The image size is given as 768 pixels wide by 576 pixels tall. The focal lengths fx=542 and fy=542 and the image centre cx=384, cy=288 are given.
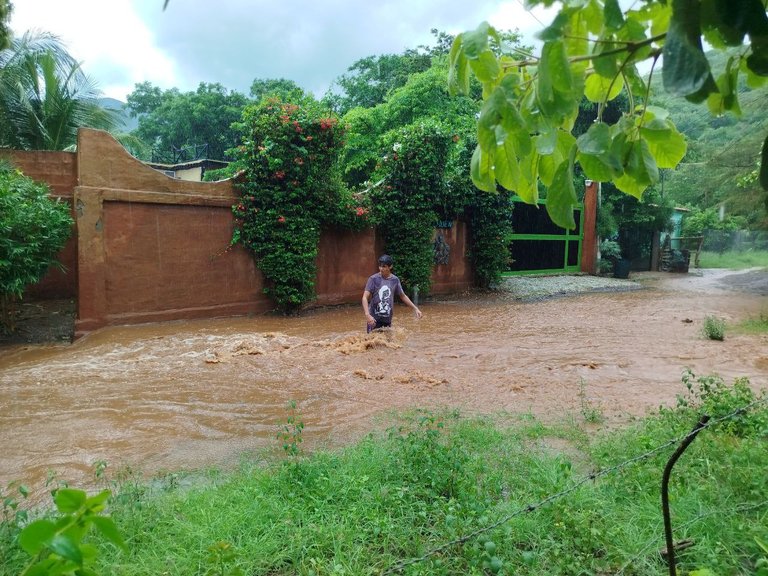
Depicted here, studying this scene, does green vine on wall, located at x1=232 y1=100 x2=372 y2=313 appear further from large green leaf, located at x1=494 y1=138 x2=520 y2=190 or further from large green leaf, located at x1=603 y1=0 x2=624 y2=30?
large green leaf, located at x1=603 y1=0 x2=624 y2=30

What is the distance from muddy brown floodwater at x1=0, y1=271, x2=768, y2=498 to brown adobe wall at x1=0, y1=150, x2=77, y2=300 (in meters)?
3.03

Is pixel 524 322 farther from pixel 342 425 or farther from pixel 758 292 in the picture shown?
pixel 758 292

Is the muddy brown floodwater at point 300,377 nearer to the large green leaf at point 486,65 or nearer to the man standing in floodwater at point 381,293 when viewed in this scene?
the man standing in floodwater at point 381,293

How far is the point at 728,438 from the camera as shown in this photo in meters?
3.70

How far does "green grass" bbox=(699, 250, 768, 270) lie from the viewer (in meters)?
31.5

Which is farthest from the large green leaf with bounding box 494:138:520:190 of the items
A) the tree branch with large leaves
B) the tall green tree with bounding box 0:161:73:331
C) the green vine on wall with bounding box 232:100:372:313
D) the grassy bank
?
the green vine on wall with bounding box 232:100:372:313

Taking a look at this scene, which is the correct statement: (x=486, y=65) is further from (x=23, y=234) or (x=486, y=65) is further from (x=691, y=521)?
(x=23, y=234)

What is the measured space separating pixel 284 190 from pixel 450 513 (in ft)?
27.9

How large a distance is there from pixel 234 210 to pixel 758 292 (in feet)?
54.0

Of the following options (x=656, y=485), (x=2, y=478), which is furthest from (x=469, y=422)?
(x=2, y=478)

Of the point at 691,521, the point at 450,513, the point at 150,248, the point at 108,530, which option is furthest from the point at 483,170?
the point at 150,248

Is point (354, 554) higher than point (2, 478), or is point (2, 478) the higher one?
point (354, 554)

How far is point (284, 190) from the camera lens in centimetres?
1045

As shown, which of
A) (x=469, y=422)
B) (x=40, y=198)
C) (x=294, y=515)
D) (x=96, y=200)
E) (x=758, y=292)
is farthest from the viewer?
(x=758, y=292)
